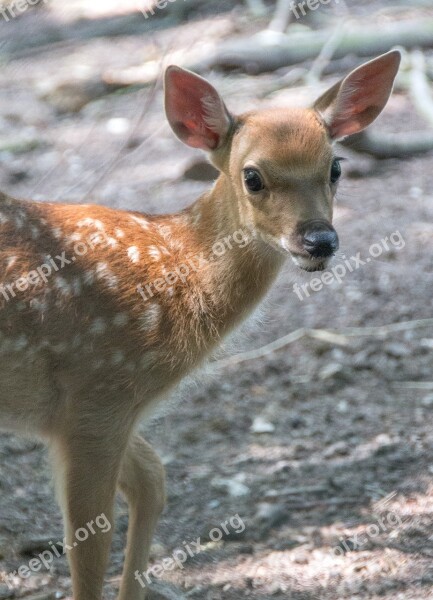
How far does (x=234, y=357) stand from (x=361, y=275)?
121 cm

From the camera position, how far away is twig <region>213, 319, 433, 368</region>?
7.00 m

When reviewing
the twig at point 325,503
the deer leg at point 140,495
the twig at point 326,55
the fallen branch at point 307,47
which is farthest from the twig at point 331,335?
the fallen branch at point 307,47

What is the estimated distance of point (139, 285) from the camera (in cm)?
486

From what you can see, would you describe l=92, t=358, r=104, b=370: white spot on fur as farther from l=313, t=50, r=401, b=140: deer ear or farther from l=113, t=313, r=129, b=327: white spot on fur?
l=313, t=50, r=401, b=140: deer ear

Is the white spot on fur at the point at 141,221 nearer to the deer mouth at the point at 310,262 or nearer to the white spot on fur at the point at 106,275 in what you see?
the white spot on fur at the point at 106,275

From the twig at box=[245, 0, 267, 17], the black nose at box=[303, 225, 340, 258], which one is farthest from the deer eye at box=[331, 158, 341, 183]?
the twig at box=[245, 0, 267, 17]

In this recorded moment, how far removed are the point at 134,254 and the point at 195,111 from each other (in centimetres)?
75

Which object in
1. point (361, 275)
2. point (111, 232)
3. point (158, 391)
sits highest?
point (111, 232)

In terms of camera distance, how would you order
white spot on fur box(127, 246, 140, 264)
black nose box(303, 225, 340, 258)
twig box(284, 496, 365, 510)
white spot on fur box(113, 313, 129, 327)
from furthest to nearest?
1. twig box(284, 496, 365, 510)
2. white spot on fur box(127, 246, 140, 264)
3. white spot on fur box(113, 313, 129, 327)
4. black nose box(303, 225, 340, 258)

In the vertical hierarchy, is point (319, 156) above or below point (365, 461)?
above

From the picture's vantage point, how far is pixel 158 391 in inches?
187

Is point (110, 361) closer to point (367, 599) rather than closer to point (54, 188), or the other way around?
point (367, 599)

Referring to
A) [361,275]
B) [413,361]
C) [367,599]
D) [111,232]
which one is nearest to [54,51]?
[361,275]

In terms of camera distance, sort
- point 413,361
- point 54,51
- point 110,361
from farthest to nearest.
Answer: point 54,51 < point 413,361 < point 110,361
